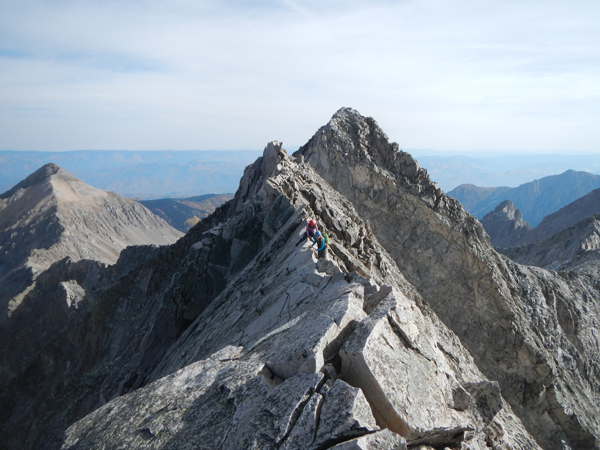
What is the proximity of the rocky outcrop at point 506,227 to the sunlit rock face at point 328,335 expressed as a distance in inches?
3776

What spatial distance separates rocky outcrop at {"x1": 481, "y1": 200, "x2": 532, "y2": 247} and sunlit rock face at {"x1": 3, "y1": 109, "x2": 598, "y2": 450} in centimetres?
9591

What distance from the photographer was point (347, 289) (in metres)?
12.7

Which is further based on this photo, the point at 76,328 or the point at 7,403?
the point at 76,328

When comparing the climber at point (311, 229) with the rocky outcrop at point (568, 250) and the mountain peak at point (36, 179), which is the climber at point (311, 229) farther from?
the mountain peak at point (36, 179)

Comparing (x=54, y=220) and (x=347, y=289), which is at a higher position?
(x=347, y=289)

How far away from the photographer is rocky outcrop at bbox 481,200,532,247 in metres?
138

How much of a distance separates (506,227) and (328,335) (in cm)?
15296

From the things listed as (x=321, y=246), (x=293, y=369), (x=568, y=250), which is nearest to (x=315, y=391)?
(x=293, y=369)

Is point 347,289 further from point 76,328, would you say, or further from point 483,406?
point 76,328

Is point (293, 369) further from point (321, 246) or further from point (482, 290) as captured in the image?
point (482, 290)

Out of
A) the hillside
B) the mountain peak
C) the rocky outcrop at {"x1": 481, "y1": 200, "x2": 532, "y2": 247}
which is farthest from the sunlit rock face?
the mountain peak

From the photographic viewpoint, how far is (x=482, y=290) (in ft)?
121

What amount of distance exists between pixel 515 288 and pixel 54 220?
4574 inches

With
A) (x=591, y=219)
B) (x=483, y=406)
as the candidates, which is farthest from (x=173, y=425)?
(x=591, y=219)
